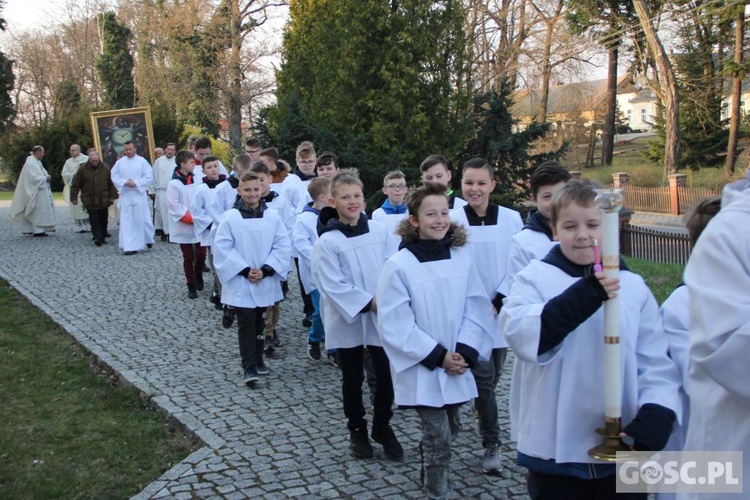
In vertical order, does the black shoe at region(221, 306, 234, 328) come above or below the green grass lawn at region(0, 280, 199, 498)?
above

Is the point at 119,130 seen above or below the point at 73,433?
above

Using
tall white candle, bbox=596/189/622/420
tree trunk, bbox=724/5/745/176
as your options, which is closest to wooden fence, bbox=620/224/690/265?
tall white candle, bbox=596/189/622/420

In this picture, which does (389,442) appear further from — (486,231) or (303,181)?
(303,181)

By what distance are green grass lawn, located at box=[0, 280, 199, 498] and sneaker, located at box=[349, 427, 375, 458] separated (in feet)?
3.99

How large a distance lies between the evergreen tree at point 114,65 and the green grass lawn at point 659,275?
132 feet

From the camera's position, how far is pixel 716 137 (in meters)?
40.0

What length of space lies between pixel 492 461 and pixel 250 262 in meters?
3.15

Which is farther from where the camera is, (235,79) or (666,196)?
(235,79)

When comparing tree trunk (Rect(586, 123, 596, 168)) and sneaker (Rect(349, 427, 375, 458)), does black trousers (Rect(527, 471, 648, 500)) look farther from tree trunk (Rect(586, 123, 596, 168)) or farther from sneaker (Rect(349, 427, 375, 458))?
tree trunk (Rect(586, 123, 596, 168))

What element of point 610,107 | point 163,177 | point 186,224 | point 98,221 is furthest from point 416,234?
point 610,107

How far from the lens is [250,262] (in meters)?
7.41

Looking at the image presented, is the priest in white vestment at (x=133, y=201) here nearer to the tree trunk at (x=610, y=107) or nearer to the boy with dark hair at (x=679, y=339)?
the boy with dark hair at (x=679, y=339)

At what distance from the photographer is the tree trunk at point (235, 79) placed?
38.5 meters

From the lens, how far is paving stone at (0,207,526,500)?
5109 millimetres
